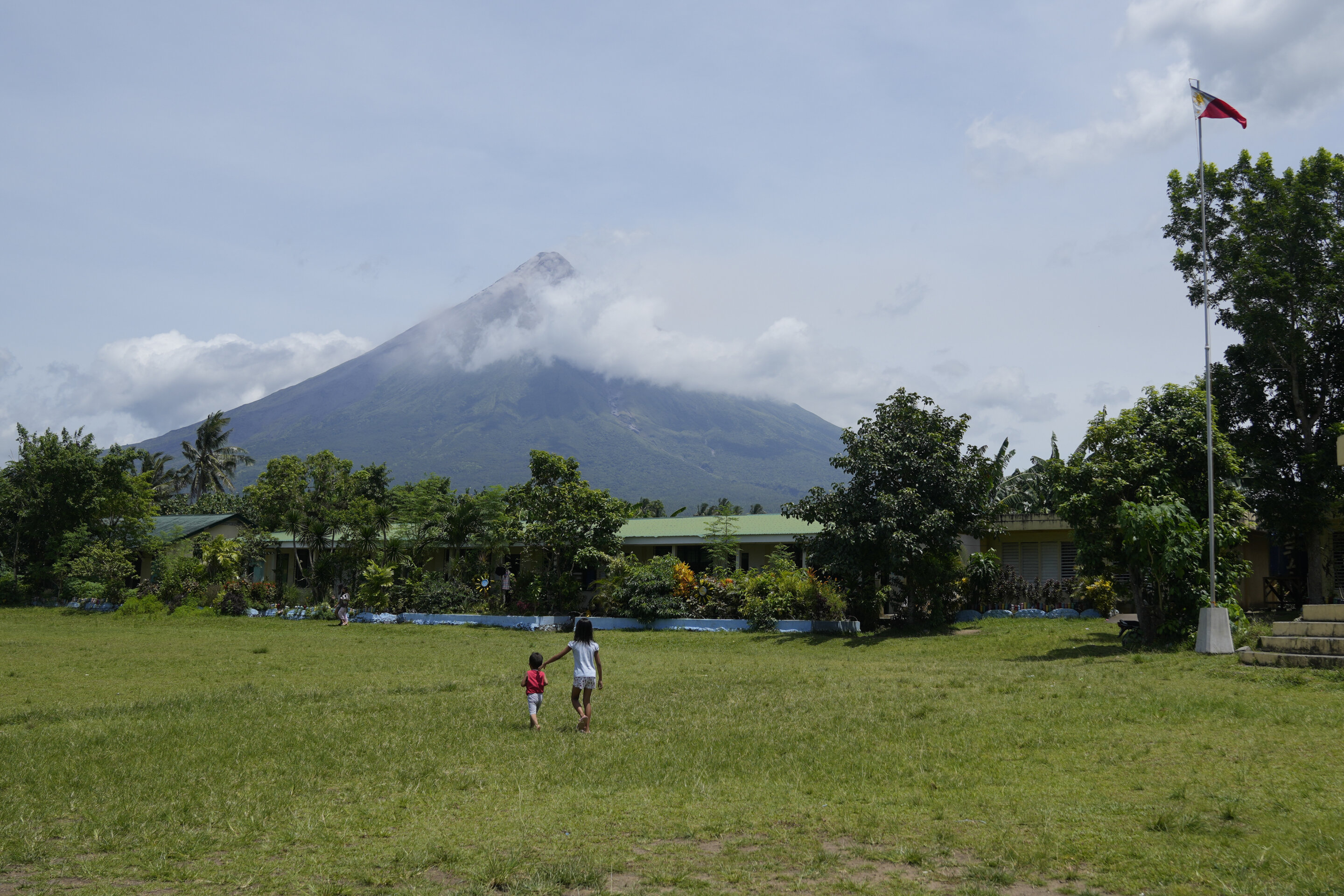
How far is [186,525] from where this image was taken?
40844 millimetres

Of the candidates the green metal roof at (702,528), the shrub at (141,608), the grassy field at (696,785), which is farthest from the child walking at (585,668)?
the shrub at (141,608)

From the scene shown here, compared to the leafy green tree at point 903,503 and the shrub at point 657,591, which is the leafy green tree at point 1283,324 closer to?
the leafy green tree at point 903,503

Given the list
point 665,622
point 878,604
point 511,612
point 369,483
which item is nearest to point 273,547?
point 369,483

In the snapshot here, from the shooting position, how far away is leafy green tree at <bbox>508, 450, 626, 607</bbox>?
30500mm

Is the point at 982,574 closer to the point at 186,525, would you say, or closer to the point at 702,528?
the point at 702,528

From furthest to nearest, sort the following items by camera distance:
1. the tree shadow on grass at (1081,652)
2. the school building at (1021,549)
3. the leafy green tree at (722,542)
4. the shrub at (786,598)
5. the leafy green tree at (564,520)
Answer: the leafy green tree at (564,520) < the leafy green tree at (722,542) < the school building at (1021,549) < the shrub at (786,598) < the tree shadow on grass at (1081,652)

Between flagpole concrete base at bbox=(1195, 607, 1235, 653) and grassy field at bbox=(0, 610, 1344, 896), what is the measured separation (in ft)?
4.25

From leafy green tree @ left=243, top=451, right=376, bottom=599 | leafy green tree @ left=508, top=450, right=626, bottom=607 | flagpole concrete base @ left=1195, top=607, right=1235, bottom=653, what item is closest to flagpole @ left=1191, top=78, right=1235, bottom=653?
flagpole concrete base @ left=1195, top=607, right=1235, bottom=653

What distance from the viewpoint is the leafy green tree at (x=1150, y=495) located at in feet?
59.2

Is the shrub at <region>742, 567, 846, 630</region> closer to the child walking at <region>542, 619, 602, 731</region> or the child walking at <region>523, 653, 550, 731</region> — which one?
the child walking at <region>542, 619, 602, 731</region>

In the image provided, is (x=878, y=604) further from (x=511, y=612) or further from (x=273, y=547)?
(x=273, y=547)

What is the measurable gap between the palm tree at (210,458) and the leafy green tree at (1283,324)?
5985 centimetres

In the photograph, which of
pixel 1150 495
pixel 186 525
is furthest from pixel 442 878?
pixel 186 525

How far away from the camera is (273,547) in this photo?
1561 inches
